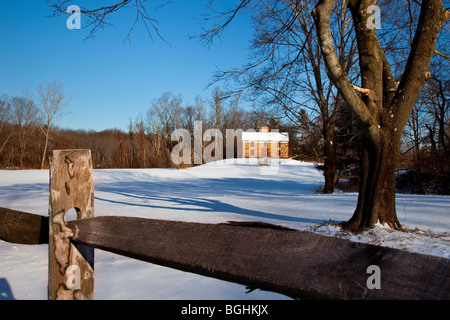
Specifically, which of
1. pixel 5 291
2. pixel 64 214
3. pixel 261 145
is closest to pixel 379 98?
pixel 64 214

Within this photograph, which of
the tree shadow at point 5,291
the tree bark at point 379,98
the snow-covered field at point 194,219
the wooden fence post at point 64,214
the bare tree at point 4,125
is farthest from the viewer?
the bare tree at point 4,125

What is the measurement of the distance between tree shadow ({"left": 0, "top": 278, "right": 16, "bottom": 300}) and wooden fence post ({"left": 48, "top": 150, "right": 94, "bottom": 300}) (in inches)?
77.1

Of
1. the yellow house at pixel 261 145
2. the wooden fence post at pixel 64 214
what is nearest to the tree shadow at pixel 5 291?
the wooden fence post at pixel 64 214

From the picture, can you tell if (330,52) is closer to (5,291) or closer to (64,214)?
(64,214)

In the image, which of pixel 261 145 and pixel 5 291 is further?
pixel 261 145

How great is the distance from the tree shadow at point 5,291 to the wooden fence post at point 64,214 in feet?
6.43

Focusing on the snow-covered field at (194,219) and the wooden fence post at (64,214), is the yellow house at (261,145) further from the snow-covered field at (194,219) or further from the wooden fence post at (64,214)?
the wooden fence post at (64,214)

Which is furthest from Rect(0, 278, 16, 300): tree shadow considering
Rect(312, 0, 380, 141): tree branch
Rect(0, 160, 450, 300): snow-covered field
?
Rect(312, 0, 380, 141): tree branch

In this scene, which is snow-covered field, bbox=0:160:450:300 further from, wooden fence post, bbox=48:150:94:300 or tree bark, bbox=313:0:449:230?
wooden fence post, bbox=48:150:94:300

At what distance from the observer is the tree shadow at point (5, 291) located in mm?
3070

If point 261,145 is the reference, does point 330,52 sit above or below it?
below

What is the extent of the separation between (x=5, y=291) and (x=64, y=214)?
2428 mm

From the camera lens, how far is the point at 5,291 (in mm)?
3240
